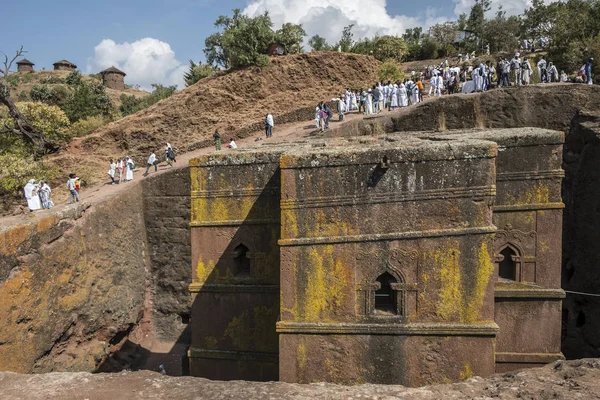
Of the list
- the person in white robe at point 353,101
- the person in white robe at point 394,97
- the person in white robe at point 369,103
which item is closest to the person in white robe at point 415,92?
the person in white robe at point 394,97

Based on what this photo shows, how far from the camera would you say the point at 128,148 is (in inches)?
748

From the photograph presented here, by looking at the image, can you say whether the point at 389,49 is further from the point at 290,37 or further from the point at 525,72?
the point at 525,72

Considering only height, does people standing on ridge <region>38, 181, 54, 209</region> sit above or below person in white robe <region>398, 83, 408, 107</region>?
below

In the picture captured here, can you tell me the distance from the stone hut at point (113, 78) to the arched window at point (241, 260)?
4848cm

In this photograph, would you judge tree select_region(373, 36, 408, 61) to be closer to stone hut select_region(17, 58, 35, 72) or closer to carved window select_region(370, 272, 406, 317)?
carved window select_region(370, 272, 406, 317)

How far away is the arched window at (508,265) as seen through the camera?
7500 mm

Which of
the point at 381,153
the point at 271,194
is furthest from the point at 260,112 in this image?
the point at 381,153

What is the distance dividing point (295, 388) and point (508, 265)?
459 cm

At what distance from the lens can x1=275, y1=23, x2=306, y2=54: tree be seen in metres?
22.6

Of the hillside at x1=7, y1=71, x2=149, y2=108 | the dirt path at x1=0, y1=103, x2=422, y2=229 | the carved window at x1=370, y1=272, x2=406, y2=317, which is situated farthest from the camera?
the hillside at x1=7, y1=71, x2=149, y2=108

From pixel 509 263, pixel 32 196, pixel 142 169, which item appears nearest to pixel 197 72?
Answer: pixel 142 169

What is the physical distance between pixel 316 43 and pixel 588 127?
104ft

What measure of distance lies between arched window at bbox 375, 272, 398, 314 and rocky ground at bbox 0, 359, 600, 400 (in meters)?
1.23

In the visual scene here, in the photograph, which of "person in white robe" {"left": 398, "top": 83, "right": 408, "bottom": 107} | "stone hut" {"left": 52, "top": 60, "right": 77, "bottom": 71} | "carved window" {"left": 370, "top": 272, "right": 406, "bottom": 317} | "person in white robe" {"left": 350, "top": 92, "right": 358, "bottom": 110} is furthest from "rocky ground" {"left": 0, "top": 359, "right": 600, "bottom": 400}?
"stone hut" {"left": 52, "top": 60, "right": 77, "bottom": 71}
